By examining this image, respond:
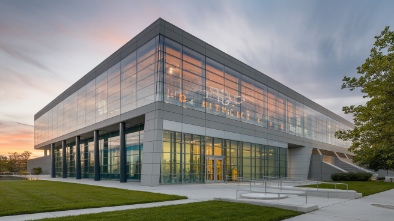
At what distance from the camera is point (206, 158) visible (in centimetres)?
3338

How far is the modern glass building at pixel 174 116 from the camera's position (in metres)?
29.6

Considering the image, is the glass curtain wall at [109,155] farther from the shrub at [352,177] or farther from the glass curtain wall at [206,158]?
the shrub at [352,177]

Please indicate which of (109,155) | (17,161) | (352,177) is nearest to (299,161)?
(352,177)

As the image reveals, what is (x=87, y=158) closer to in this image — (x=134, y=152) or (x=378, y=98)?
(x=134, y=152)

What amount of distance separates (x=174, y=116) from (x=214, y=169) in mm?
8126

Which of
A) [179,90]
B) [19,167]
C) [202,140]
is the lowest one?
[19,167]

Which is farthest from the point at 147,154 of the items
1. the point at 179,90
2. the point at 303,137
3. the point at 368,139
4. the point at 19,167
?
the point at 19,167

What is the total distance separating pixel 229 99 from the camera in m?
37.9

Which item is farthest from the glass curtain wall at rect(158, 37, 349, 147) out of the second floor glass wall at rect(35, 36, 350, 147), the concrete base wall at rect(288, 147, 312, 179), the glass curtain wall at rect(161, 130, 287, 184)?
the glass curtain wall at rect(161, 130, 287, 184)

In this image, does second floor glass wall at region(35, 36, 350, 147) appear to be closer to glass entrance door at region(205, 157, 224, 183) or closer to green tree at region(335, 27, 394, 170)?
glass entrance door at region(205, 157, 224, 183)

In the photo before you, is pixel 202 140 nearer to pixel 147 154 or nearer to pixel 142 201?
pixel 147 154

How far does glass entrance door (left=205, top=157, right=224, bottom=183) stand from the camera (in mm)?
33312

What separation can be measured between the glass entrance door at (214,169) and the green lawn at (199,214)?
19932 mm

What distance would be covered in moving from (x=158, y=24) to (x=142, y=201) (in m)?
19.1
